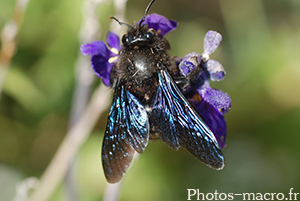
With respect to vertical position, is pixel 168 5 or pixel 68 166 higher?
pixel 168 5

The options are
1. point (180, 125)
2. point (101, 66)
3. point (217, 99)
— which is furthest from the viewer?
point (101, 66)

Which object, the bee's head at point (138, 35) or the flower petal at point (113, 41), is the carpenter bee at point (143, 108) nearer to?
the bee's head at point (138, 35)

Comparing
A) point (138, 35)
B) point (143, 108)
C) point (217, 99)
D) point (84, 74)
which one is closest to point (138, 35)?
point (138, 35)

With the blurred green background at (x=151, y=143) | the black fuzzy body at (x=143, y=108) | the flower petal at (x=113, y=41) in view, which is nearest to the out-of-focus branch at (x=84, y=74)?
the flower petal at (x=113, y=41)

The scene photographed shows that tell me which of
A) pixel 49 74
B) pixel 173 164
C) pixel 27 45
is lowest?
pixel 173 164

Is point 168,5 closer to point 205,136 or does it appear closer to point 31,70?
point 31,70

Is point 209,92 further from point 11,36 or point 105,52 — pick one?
point 11,36

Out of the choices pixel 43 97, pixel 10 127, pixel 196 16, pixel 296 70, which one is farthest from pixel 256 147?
pixel 10 127
